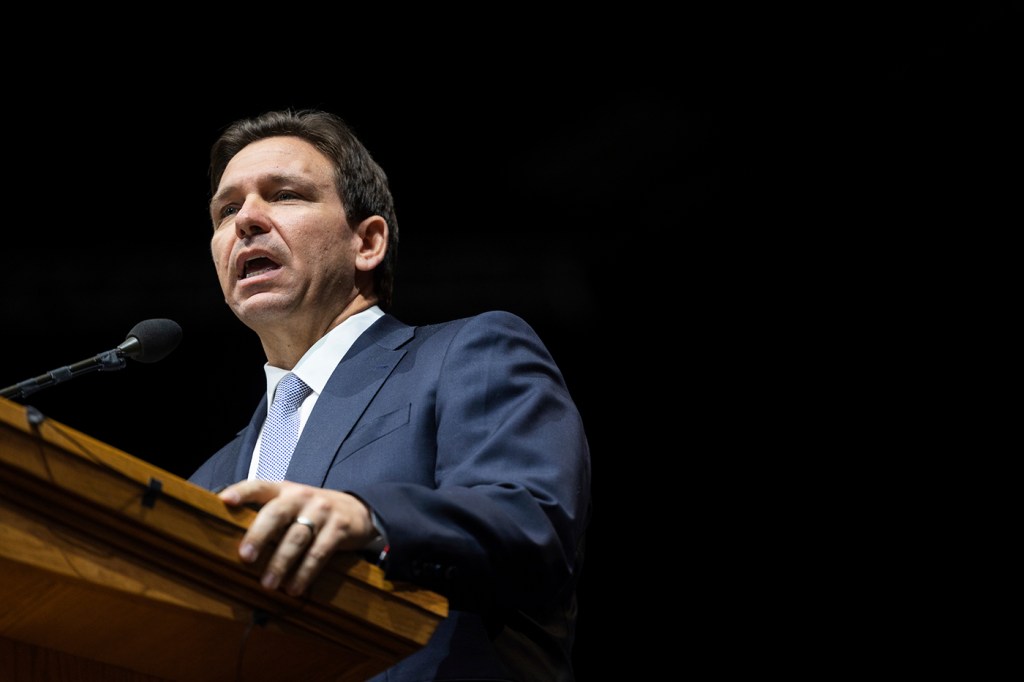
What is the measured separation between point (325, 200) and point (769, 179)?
2.06 m

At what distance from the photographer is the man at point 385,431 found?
3.92ft

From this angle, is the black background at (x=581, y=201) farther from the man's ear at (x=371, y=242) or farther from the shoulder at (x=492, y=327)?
the shoulder at (x=492, y=327)

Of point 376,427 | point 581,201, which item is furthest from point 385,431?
point 581,201

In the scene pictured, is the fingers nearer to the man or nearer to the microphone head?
the man

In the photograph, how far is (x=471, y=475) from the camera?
1469 mm

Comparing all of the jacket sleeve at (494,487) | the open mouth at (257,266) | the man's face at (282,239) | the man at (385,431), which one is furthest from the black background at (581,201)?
the jacket sleeve at (494,487)

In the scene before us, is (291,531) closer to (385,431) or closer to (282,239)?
(385,431)

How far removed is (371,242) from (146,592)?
146cm

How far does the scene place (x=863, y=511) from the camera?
359 centimetres

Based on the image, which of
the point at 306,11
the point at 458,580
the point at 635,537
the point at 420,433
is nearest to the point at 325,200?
the point at 420,433

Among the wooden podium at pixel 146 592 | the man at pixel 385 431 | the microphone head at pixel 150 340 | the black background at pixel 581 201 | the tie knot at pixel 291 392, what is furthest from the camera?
the black background at pixel 581 201

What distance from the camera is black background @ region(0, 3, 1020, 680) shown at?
3691mm

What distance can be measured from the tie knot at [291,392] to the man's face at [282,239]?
160 mm

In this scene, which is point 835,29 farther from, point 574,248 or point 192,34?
point 192,34
